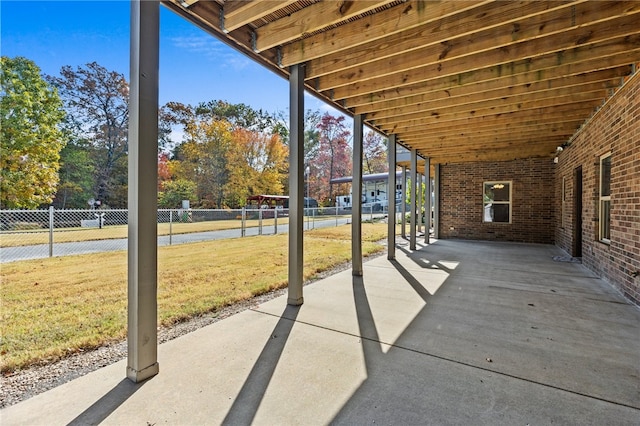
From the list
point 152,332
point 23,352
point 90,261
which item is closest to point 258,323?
point 152,332

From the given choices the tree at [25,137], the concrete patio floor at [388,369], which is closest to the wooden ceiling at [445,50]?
the concrete patio floor at [388,369]

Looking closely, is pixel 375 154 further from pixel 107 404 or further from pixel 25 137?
pixel 107 404

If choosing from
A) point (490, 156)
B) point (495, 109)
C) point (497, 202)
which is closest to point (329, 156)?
point (497, 202)

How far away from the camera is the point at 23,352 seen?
2439 millimetres

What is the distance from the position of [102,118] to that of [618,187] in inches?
1101

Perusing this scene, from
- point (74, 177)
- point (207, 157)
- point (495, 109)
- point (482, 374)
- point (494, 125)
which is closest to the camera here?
point (482, 374)

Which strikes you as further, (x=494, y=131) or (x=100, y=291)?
(x=494, y=131)

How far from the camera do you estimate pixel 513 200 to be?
395 inches

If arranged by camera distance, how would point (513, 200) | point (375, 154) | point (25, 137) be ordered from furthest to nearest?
point (375, 154)
point (25, 137)
point (513, 200)

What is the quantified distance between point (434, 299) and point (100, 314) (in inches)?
159

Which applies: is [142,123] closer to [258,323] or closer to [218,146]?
[258,323]

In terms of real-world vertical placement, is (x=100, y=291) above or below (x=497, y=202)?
below

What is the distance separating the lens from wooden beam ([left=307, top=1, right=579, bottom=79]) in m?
2.72

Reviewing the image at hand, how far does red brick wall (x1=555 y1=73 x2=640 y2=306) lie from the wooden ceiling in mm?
324
